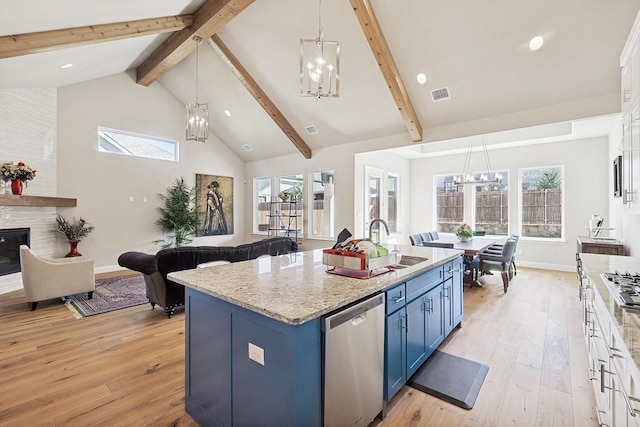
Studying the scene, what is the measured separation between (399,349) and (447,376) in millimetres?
738

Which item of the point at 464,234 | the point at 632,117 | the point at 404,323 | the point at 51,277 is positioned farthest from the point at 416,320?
the point at 51,277

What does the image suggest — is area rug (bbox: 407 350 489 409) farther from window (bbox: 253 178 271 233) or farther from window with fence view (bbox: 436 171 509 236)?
window (bbox: 253 178 271 233)

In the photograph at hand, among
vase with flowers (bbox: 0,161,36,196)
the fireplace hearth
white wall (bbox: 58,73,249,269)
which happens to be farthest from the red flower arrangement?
white wall (bbox: 58,73,249,269)

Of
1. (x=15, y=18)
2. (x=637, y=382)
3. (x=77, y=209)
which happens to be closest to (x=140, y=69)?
(x=77, y=209)

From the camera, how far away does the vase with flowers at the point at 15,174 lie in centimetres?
471

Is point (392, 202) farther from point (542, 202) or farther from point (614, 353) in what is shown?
point (614, 353)

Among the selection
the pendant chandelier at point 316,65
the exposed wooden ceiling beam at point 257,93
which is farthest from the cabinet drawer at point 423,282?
the exposed wooden ceiling beam at point 257,93

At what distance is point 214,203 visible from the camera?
27.6ft

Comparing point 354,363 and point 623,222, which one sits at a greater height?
point 623,222

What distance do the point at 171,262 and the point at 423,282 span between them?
2751mm

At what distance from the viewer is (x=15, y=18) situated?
10.1ft

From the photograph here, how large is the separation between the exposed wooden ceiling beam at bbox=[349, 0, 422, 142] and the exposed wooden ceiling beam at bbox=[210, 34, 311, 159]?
266 cm

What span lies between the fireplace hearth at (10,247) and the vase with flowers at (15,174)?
0.67 meters

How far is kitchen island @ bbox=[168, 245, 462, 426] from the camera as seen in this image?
1382 millimetres
